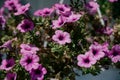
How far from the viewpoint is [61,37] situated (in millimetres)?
2898

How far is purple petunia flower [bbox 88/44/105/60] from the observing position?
9.32 feet

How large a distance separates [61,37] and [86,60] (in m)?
0.25

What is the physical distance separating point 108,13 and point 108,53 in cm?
148

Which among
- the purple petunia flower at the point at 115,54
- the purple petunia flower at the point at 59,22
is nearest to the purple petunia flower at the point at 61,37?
the purple petunia flower at the point at 59,22

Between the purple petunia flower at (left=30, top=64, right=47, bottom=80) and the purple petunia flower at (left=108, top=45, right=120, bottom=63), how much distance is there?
0.52 m

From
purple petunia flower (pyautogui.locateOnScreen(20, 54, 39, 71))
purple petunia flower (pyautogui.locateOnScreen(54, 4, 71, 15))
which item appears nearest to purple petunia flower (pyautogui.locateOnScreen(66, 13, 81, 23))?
purple petunia flower (pyautogui.locateOnScreen(54, 4, 71, 15))

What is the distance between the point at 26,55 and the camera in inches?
112

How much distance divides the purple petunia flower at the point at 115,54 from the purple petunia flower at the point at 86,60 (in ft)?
0.60

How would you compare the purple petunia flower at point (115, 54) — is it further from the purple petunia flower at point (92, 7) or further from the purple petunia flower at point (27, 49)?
the purple petunia flower at point (92, 7)

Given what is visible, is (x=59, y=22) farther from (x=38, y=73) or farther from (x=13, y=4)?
(x=13, y=4)

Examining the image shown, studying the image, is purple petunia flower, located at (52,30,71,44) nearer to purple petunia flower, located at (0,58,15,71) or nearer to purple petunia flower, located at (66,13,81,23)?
purple petunia flower, located at (66,13,81,23)

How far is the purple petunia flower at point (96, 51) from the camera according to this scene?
284cm

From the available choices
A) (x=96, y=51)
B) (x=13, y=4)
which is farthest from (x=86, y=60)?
(x=13, y=4)

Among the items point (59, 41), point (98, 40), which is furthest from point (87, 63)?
point (98, 40)
